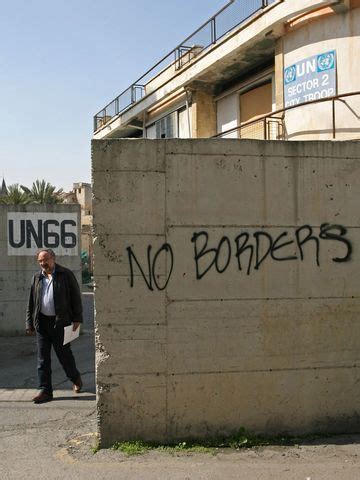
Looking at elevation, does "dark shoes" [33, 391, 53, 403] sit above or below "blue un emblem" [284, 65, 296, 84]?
below

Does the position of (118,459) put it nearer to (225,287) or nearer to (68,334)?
(225,287)

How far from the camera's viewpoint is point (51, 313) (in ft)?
19.3

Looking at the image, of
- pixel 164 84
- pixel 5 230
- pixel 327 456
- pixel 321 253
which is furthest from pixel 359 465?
pixel 164 84

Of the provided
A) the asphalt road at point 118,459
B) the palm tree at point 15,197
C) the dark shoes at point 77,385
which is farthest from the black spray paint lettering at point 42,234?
the palm tree at point 15,197

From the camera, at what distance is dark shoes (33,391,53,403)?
18.6ft

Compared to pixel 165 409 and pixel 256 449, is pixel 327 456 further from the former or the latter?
pixel 165 409

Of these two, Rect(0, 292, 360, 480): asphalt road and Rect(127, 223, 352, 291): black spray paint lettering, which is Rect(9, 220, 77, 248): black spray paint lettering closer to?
Rect(0, 292, 360, 480): asphalt road

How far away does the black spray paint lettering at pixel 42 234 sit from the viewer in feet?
32.0

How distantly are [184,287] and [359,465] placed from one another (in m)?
2.00

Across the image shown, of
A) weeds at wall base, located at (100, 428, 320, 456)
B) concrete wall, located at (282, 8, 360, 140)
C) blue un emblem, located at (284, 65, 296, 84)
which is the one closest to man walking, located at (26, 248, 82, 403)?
weeds at wall base, located at (100, 428, 320, 456)

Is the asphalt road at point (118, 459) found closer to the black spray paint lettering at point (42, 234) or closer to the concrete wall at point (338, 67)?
the black spray paint lettering at point (42, 234)

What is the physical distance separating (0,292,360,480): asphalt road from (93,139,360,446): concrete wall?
10.4 inches

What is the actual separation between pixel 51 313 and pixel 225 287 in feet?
7.85

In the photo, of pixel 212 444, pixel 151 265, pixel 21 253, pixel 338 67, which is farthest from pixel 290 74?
pixel 212 444
